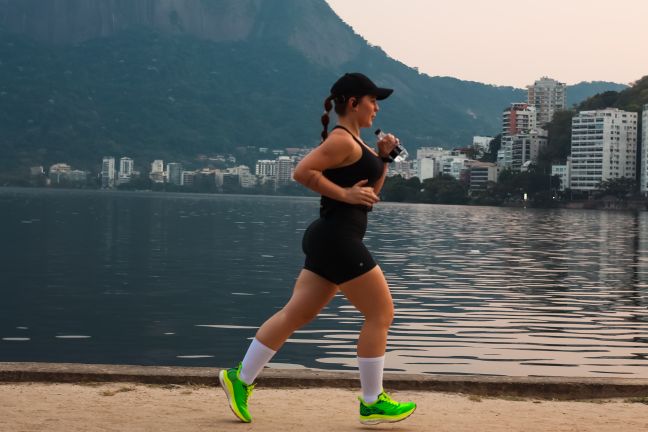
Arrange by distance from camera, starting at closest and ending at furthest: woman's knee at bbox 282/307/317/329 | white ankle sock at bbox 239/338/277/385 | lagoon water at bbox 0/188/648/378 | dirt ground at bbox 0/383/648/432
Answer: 1. dirt ground at bbox 0/383/648/432
2. woman's knee at bbox 282/307/317/329
3. white ankle sock at bbox 239/338/277/385
4. lagoon water at bbox 0/188/648/378

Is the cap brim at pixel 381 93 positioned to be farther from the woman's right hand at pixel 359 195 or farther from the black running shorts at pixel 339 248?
the black running shorts at pixel 339 248

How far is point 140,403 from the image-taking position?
301 inches

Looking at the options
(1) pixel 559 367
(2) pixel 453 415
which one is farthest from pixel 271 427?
(1) pixel 559 367

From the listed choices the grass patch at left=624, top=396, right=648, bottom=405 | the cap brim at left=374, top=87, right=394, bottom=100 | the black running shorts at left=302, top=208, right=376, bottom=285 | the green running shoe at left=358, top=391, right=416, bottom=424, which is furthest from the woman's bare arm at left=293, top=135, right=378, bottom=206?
the grass patch at left=624, top=396, right=648, bottom=405

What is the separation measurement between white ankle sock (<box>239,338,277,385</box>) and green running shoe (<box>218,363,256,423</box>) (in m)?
0.04

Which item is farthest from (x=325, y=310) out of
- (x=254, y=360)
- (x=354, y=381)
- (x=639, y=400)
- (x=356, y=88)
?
(x=356, y=88)

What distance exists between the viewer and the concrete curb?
330 inches

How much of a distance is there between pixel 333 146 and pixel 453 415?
197 centimetres

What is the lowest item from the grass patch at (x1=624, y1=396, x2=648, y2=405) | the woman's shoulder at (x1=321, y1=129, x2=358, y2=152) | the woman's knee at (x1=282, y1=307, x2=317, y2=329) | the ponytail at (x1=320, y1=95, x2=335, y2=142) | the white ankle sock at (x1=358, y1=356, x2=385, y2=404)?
the grass patch at (x1=624, y1=396, x2=648, y2=405)

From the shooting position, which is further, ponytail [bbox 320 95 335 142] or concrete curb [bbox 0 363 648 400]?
concrete curb [bbox 0 363 648 400]

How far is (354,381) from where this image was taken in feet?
28.0

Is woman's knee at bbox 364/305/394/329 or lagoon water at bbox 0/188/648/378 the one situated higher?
woman's knee at bbox 364/305/394/329

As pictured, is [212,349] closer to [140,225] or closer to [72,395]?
[72,395]

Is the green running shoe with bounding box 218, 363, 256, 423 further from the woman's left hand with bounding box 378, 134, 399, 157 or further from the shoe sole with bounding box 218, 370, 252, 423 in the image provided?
the woman's left hand with bounding box 378, 134, 399, 157
